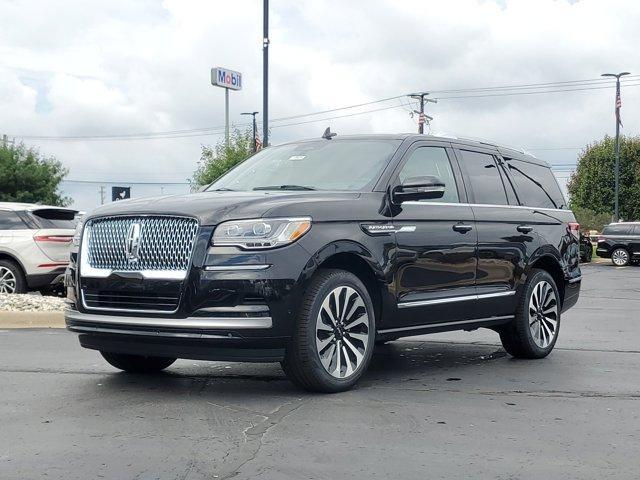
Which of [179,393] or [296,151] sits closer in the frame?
[179,393]

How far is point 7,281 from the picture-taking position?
13.3m

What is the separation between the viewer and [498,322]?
7.89m

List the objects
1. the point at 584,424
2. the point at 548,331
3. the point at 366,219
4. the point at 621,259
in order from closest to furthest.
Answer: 1. the point at 584,424
2. the point at 366,219
3. the point at 548,331
4. the point at 621,259

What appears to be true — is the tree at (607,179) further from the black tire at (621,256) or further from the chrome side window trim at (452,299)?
the chrome side window trim at (452,299)

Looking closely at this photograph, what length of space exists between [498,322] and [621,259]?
2849 cm

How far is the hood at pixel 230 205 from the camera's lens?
5852 millimetres

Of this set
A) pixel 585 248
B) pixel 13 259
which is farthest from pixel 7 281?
pixel 585 248

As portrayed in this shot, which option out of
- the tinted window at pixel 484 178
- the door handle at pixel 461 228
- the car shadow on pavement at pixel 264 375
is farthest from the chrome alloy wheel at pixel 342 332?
the tinted window at pixel 484 178

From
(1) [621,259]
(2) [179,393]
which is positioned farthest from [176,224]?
(1) [621,259]

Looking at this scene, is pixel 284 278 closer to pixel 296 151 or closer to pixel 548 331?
pixel 296 151

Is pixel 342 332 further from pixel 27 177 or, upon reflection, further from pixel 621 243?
pixel 27 177

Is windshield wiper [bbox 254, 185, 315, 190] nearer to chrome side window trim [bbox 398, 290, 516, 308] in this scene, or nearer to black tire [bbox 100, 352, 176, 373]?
chrome side window trim [bbox 398, 290, 516, 308]

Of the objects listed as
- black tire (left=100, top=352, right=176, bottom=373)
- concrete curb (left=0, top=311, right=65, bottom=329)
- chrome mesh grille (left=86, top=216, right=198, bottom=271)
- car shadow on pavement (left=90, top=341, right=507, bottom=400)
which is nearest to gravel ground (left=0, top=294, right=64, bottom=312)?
concrete curb (left=0, top=311, right=65, bottom=329)

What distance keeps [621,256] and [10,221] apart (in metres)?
26.1
